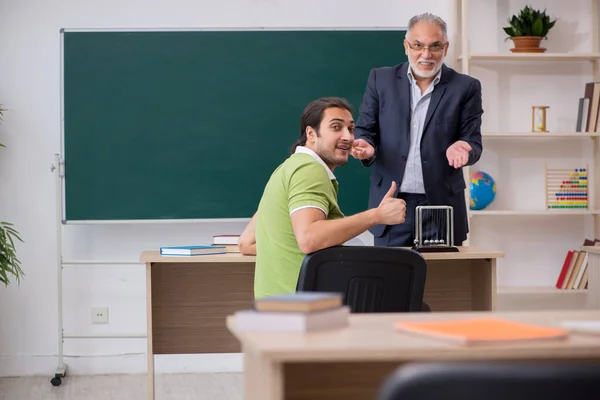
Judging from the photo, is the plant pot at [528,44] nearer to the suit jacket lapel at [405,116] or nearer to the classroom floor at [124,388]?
the suit jacket lapel at [405,116]

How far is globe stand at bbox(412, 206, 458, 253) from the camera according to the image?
3438 mm

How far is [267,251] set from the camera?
2.91 metres

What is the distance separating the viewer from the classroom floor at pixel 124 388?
454 cm

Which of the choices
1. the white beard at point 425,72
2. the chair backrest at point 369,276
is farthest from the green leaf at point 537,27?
the chair backrest at point 369,276

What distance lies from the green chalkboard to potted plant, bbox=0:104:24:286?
0.34 m

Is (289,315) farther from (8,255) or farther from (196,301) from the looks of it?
(8,255)

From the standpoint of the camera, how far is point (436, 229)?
3535mm

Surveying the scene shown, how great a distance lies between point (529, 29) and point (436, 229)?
2.02 metres

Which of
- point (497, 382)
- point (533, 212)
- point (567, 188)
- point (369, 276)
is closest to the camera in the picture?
point (497, 382)

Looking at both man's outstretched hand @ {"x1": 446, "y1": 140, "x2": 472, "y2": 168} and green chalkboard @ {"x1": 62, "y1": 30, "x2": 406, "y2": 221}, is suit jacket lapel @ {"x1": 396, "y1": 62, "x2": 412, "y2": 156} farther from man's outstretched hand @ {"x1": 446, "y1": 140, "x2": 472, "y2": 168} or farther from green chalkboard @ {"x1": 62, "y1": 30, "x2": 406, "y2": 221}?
green chalkboard @ {"x1": 62, "y1": 30, "x2": 406, "y2": 221}

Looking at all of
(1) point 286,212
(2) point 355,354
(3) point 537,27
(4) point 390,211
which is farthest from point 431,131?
(2) point 355,354

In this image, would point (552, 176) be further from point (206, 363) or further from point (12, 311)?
point (12, 311)

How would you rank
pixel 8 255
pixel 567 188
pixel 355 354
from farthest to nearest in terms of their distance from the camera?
pixel 567 188 → pixel 8 255 → pixel 355 354

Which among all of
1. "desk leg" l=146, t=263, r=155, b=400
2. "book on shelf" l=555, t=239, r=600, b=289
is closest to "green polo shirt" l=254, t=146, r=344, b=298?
"desk leg" l=146, t=263, r=155, b=400
